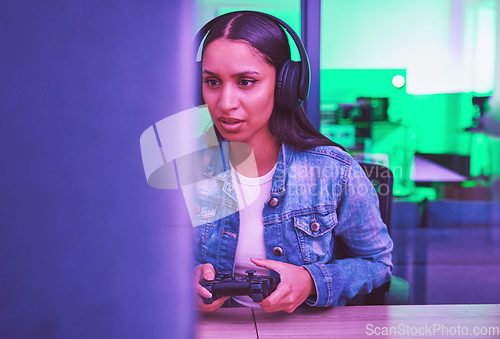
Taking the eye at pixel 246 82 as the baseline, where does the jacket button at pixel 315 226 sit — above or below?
below

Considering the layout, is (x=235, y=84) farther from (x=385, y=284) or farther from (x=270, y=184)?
(x=385, y=284)

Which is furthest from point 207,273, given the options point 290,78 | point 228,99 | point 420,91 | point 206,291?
point 420,91

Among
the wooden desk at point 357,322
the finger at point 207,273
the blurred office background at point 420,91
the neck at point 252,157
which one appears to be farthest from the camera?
the blurred office background at point 420,91

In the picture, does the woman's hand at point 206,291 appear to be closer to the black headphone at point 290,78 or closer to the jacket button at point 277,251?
the jacket button at point 277,251

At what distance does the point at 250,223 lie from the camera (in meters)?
1.07

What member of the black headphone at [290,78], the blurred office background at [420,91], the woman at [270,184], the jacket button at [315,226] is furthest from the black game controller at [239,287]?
the blurred office background at [420,91]

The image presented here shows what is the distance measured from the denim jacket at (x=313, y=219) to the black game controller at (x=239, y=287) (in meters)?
0.27

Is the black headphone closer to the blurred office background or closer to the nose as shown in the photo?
the nose

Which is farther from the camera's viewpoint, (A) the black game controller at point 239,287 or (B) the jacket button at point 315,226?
(B) the jacket button at point 315,226

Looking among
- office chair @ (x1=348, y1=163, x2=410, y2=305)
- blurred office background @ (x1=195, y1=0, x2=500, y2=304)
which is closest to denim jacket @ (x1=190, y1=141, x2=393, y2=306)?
office chair @ (x1=348, y1=163, x2=410, y2=305)

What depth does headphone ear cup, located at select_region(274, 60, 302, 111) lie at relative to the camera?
1.02 meters

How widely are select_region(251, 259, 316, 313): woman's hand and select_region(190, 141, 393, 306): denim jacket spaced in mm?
151

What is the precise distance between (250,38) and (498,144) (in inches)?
191

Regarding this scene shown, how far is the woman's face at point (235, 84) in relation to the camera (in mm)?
982
